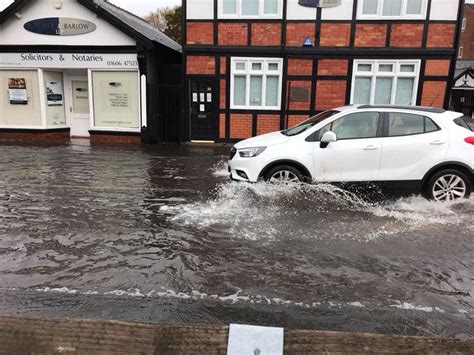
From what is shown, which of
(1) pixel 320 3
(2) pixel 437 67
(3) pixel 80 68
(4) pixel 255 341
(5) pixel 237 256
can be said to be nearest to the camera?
(4) pixel 255 341

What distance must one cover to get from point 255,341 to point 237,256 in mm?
2978

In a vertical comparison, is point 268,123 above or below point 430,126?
below

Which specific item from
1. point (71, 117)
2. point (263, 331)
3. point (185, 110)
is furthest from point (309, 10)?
point (263, 331)

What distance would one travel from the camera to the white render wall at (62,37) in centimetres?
1382

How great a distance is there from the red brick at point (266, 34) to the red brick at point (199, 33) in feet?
4.69

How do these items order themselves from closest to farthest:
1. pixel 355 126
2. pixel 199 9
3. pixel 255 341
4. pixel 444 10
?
pixel 255 341 < pixel 355 126 < pixel 444 10 < pixel 199 9

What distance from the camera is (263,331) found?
1656 millimetres

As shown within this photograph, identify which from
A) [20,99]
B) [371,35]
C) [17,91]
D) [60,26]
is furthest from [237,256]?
[17,91]

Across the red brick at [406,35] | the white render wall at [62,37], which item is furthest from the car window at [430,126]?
the white render wall at [62,37]

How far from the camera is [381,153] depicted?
22.2 ft

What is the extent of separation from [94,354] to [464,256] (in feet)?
14.6

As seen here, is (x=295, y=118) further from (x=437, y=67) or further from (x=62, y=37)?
(x=62, y=37)

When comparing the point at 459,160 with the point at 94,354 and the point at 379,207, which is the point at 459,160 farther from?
the point at 94,354

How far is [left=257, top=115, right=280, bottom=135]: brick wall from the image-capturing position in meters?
14.0
